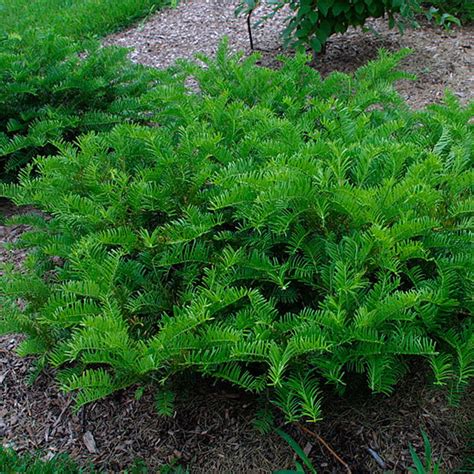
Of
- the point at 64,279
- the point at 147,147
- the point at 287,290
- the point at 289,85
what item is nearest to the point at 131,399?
the point at 64,279

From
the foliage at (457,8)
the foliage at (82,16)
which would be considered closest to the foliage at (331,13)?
the foliage at (457,8)

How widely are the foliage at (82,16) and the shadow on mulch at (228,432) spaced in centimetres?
463

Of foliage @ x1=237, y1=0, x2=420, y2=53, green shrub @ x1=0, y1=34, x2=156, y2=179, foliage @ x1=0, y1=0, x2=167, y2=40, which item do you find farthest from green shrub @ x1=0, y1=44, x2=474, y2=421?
foliage @ x1=0, y1=0, x2=167, y2=40

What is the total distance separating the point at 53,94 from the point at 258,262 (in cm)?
237

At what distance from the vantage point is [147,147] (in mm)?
2656

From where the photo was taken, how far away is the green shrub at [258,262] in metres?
1.89

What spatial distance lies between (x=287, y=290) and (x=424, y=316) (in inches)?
18.5

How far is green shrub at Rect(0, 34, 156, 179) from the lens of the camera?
3.60m

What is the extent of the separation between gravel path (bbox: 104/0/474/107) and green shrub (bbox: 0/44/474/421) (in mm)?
2096

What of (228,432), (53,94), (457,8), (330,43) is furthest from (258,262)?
(457,8)

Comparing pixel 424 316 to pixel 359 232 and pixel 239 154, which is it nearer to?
pixel 359 232

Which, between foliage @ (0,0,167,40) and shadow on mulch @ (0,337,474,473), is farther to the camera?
foliage @ (0,0,167,40)

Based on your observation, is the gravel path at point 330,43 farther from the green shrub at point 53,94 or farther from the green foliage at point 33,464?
the green foliage at point 33,464

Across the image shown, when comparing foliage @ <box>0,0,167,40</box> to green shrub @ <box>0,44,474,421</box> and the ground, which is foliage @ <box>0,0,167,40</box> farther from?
the ground
